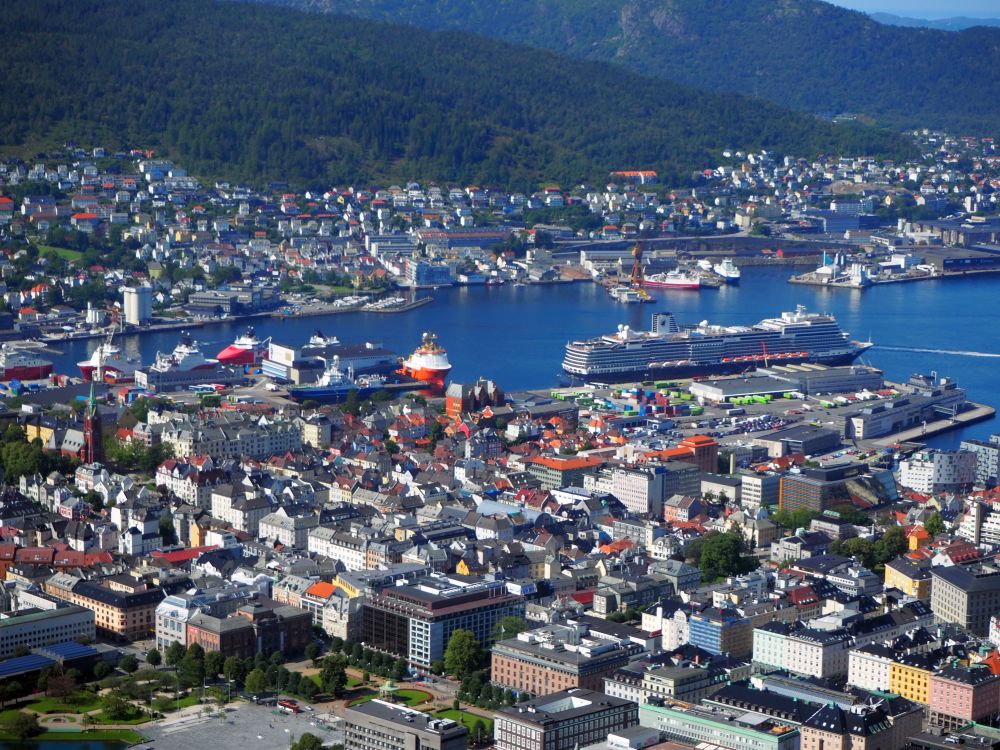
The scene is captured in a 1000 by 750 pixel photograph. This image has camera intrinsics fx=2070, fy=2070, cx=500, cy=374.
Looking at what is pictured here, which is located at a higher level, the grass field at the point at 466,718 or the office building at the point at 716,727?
the office building at the point at 716,727

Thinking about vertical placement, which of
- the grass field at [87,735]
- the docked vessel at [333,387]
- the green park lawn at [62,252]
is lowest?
the grass field at [87,735]

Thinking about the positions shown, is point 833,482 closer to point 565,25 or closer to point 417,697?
point 417,697

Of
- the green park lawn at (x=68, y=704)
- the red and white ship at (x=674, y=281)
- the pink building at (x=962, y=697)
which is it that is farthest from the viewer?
the red and white ship at (x=674, y=281)

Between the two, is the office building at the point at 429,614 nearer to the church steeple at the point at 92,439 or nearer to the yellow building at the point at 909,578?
the yellow building at the point at 909,578

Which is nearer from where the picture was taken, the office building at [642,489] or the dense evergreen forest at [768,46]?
the office building at [642,489]

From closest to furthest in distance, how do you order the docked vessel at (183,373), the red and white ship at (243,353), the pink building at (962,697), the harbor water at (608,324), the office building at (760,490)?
the pink building at (962,697) → the office building at (760,490) → the docked vessel at (183,373) → the red and white ship at (243,353) → the harbor water at (608,324)

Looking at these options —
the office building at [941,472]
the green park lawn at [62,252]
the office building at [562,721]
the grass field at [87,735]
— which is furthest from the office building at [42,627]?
the green park lawn at [62,252]

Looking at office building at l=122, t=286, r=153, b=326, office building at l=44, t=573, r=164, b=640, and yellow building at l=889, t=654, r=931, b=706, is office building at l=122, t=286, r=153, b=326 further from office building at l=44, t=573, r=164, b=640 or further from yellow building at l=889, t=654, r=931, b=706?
yellow building at l=889, t=654, r=931, b=706

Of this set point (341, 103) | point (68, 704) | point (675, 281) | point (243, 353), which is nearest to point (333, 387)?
point (243, 353)
